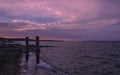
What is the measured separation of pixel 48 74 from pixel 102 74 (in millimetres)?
6403

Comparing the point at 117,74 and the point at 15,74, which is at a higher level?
the point at 15,74

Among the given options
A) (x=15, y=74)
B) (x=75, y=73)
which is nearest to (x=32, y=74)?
(x=15, y=74)

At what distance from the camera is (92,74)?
62.4 feet

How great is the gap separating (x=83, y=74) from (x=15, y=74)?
26.2 ft

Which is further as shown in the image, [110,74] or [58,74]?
[110,74]

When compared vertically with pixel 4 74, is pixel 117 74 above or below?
below

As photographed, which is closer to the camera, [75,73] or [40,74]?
[40,74]

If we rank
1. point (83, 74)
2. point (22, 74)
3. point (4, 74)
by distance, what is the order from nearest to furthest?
Result: point (4, 74) → point (22, 74) → point (83, 74)

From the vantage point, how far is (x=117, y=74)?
20.0m

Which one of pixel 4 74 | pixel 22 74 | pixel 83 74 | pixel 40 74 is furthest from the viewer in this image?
pixel 83 74

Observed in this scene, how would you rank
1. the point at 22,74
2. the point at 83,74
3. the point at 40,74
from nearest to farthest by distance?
the point at 22,74, the point at 40,74, the point at 83,74

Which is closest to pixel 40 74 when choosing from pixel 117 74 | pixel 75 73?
pixel 75 73

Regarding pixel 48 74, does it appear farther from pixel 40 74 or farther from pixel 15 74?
pixel 15 74

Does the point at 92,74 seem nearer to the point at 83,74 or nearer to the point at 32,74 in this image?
the point at 83,74
